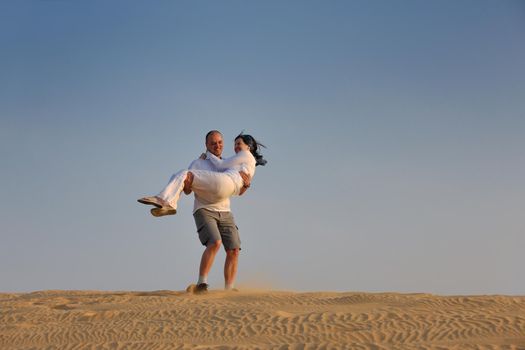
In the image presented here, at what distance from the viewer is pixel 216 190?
8.05m

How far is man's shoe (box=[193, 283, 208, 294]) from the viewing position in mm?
7770

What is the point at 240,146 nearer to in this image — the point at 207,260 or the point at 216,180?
the point at 216,180

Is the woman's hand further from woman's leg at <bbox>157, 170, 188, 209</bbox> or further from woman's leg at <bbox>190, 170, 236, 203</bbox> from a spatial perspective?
woman's leg at <bbox>157, 170, 188, 209</bbox>

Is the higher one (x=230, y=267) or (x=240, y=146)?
(x=240, y=146)

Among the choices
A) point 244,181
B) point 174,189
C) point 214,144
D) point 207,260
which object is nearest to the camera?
point 174,189

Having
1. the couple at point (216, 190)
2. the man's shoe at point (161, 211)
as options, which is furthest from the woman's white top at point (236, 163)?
the man's shoe at point (161, 211)

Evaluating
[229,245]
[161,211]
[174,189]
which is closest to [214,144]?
[174,189]

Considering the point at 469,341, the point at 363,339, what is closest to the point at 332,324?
the point at 363,339

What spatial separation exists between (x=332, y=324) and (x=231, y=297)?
2084mm

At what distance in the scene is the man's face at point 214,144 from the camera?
28.2 feet

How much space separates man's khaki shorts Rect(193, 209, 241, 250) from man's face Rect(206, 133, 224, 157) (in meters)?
0.87

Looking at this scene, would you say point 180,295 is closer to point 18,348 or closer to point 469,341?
point 18,348

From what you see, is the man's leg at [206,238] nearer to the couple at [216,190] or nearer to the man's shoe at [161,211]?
the couple at [216,190]

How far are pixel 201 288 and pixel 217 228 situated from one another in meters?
0.90
